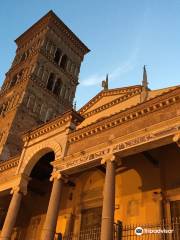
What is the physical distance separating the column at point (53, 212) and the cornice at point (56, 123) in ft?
9.68

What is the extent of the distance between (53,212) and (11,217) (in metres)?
2.61

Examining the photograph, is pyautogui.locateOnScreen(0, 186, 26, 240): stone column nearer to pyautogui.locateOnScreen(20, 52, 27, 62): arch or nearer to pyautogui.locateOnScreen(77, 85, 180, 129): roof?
pyautogui.locateOnScreen(77, 85, 180, 129): roof

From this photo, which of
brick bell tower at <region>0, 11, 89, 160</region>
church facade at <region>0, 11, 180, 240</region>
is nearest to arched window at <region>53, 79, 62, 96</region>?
brick bell tower at <region>0, 11, 89, 160</region>

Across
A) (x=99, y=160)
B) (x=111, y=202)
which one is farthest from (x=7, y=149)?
(x=111, y=202)

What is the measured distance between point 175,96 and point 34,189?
10480 millimetres

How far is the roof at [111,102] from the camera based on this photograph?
14.8 m

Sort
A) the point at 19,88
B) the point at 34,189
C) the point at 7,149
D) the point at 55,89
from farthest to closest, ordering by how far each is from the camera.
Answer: the point at 55,89 → the point at 19,88 → the point at 7,149 → the point at 34,189

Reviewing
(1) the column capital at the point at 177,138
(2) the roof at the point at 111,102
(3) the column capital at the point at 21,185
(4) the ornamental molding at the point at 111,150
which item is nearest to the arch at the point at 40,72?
(2) the roof at the point at 111,102

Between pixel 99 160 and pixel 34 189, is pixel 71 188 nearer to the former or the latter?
pixel 34 189

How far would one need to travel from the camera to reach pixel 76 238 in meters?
12.5

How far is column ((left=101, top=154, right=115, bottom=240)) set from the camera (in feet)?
28.7

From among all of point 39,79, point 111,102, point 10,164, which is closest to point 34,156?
point 10,164

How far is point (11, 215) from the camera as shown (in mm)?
12492

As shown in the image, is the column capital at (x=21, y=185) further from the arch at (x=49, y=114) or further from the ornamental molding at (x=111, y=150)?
the arch at (x=49, y=114)
